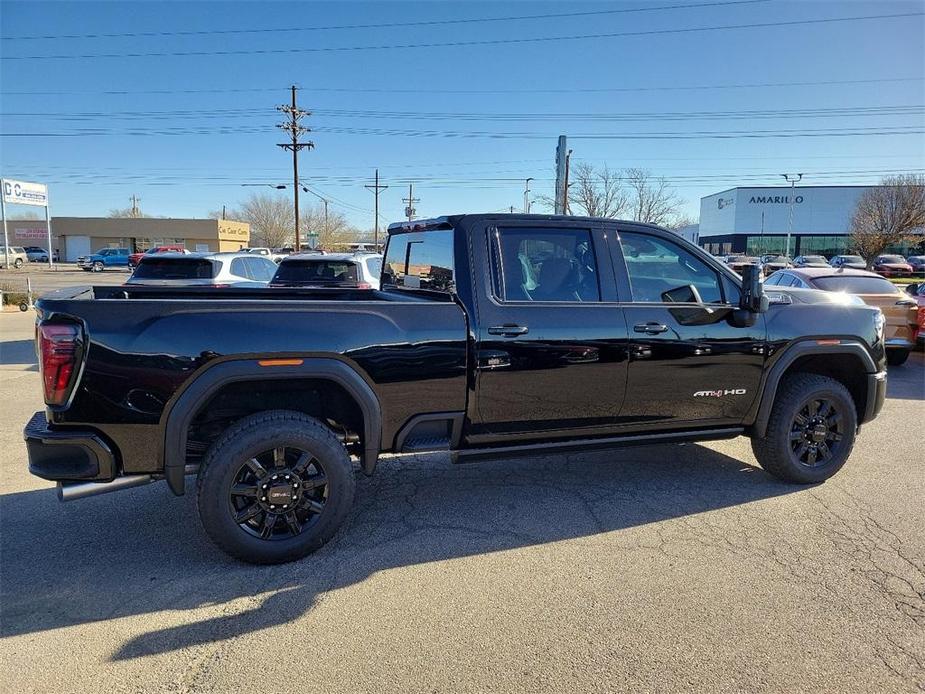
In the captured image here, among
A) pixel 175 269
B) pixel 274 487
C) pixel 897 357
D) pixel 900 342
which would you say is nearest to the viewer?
pixel 274 487

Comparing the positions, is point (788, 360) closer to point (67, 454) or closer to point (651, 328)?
point (651, 328)

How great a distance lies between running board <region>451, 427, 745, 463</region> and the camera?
3.80 metres

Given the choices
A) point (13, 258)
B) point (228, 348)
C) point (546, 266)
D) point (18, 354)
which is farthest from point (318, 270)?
point (13, 258)

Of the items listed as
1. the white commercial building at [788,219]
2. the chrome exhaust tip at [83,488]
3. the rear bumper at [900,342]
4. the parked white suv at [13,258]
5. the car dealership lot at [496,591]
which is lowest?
the car dealership lot at [496,591]

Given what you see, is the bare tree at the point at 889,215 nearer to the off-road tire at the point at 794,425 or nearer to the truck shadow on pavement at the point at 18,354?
the off-road tire at the point at 794,425

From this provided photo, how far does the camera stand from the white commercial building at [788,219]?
72875mm

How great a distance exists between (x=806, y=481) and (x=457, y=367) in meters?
3.00

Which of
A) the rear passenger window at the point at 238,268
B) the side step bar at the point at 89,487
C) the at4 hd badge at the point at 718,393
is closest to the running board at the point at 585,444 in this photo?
the at4 hd badge at the point at 718,393

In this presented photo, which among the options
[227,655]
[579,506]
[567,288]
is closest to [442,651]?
[227,655]

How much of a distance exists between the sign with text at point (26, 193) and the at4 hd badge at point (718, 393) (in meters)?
49.6

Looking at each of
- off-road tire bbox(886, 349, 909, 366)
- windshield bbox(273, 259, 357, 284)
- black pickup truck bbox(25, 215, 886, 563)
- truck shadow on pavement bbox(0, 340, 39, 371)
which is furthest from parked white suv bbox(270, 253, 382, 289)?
off-road tire bbox(886, 349, 909, 366)

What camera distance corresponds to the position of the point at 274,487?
10.9ft

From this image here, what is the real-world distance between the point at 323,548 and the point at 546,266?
7.49 feet

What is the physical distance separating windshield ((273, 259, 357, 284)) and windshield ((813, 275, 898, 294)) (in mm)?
7665
